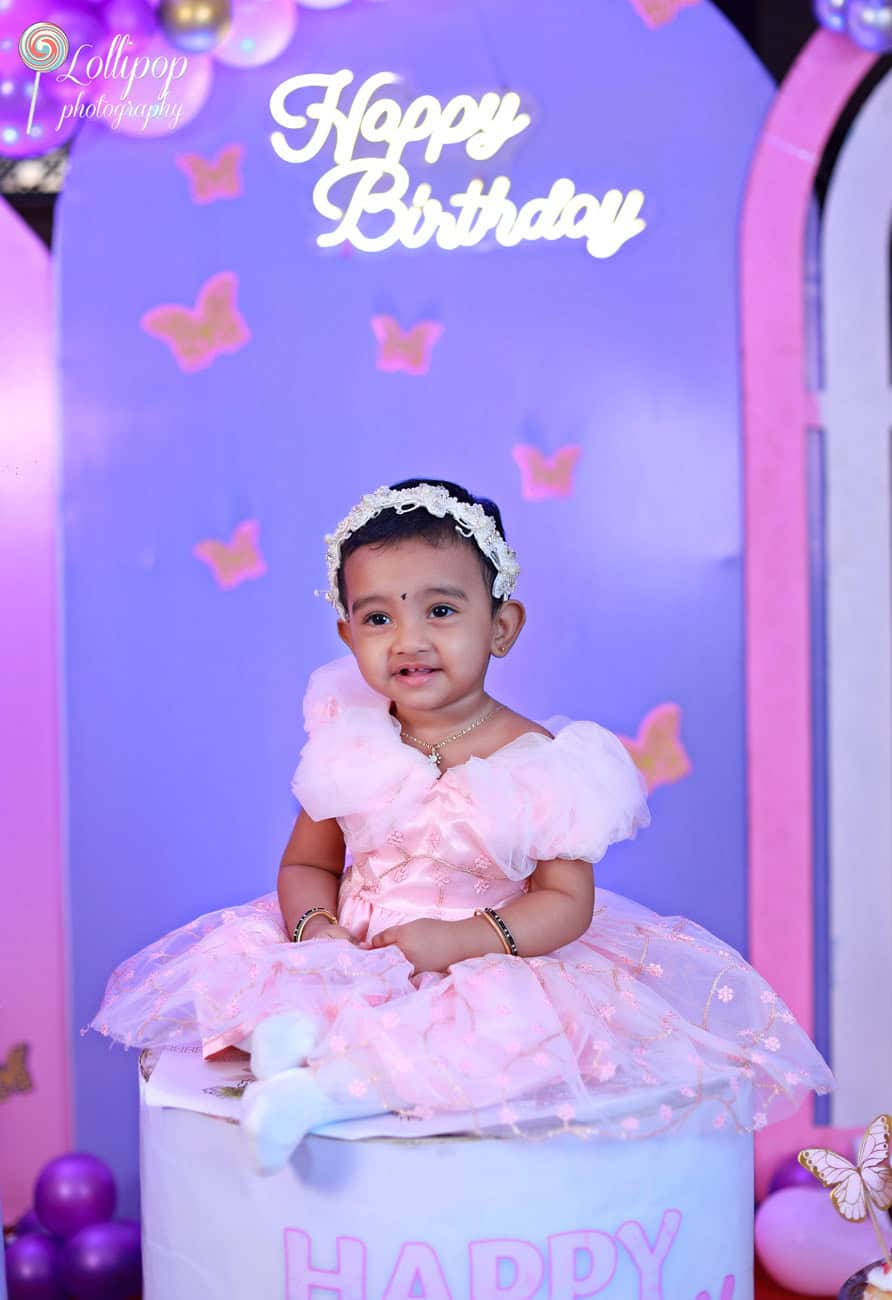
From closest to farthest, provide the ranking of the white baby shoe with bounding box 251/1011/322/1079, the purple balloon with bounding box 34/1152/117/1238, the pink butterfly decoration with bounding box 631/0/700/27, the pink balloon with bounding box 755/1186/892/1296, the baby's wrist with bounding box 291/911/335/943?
the white baby shoe with bounding box 251/1011/322/1079 < the baby's wrist with bounding box 291/911/335/943 < the pink balloon with bounding box 755/1186/892/1296 < the purple balloon with bounding box 34/1152/117/1238 < the pink butterfly decoration with bounding box 631/0/700/27

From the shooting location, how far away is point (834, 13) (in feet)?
9.62

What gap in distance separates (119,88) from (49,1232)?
7.60 feet

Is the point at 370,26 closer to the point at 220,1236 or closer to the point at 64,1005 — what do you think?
the point at 64,1005

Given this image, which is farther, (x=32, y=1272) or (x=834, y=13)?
(x=834, y=13)

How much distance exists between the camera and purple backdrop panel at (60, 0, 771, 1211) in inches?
120

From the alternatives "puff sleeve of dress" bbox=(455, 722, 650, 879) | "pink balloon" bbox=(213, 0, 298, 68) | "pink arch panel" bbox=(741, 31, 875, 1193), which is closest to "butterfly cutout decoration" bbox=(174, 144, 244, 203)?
"pink balloon" bbox=(213, 0, 298, 68)

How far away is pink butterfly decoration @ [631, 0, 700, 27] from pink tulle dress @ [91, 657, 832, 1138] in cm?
160

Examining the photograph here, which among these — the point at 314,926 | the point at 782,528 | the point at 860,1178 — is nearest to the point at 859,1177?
the point at 860,1178

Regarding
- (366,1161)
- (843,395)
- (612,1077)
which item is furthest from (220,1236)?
(843,395)

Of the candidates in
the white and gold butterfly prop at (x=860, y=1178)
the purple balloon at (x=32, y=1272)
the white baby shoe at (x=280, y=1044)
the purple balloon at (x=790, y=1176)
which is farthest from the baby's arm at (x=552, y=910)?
the purple balloon at (x=32, y=1272)

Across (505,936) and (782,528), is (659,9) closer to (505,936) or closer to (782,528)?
(782,528)

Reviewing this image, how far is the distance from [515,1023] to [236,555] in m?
1.51

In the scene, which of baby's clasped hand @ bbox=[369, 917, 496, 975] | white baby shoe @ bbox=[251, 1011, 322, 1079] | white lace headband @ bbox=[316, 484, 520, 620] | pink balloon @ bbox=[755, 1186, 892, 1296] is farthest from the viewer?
pink balloon @ bbox=[755, 1186, 892, 1296]

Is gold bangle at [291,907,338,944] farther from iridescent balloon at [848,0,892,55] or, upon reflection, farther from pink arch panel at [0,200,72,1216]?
iridescent balloon at [848,0,892,55]
